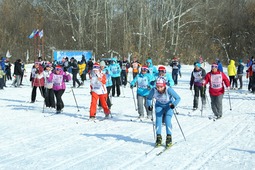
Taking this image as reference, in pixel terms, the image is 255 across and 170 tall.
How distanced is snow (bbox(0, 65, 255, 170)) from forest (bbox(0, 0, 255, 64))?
29562 mm

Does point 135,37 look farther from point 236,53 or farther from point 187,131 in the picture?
point 187,131

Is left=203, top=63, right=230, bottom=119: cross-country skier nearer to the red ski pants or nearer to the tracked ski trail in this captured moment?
the tracked ski trail

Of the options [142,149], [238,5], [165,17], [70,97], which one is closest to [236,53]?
[238,5]

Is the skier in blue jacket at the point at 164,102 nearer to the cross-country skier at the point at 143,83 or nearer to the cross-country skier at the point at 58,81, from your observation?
the cross-country skier at the point at 143,83

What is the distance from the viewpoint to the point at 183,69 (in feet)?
132

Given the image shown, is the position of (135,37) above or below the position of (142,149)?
above

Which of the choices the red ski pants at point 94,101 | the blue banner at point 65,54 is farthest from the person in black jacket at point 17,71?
the red ski pants at point 94,101

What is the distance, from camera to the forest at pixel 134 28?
143ft

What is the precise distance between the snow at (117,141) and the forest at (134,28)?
97.0 ft

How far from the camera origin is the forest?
43500 millimetres

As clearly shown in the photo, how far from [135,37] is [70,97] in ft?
94.3

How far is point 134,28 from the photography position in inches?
1854

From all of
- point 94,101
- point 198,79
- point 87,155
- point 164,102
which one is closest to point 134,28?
point 198,79

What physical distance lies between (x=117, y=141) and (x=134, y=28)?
129 feet
